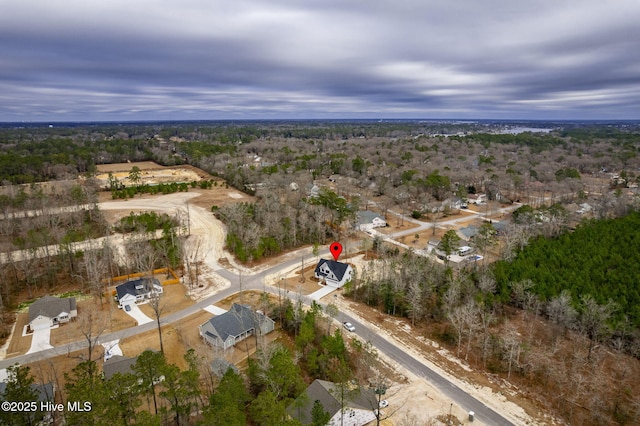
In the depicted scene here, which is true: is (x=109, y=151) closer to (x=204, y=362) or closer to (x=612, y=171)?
(x=204, y=362)

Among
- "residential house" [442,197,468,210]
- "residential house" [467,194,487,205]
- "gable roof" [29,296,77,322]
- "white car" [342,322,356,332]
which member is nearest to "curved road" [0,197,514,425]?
"white car" [342,322,356,332]

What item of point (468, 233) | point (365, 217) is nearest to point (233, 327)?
point (365, 217)

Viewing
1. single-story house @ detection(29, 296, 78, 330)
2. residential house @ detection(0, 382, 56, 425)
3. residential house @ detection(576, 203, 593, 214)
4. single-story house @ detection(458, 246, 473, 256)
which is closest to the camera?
residential house @ detection(0, 382, 56, 425)

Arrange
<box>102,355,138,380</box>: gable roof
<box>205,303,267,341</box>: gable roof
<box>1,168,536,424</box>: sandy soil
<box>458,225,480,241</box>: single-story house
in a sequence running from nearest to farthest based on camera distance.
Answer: <box>1,168,536,424</box>: sandy soil
<box>102,355,138,380</box>: gable roof
<box>205,303,267,341</box>: gable roof
<box>458,225,480,241</box>: single-story house

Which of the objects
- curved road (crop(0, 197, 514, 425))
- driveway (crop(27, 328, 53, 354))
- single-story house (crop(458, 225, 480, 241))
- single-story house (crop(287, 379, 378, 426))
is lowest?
driveway (crop(27, 328, 53, 354))

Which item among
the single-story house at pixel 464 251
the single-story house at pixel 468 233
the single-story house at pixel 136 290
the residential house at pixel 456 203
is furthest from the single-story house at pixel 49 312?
the residential house at pixel 456 203

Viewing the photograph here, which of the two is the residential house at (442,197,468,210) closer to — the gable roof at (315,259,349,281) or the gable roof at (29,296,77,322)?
the gable roof at (315,259,349,281)

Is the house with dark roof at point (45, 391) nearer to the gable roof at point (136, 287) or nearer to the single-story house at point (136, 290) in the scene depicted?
the single-story house at point (136, 290)

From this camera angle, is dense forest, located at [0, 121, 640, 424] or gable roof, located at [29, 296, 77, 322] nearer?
dense forest, located at [0, 121, 640, 424]

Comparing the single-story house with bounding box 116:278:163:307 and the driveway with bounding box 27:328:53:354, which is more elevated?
the single-story house with bounding box 116:278:163:307
